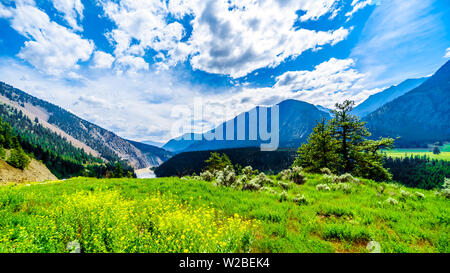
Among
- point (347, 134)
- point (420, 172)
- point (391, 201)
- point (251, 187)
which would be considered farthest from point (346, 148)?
point (420, 172)

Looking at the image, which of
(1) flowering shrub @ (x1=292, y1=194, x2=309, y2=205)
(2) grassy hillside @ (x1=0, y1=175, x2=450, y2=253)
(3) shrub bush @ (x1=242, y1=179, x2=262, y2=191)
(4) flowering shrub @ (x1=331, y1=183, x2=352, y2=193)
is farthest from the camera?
(3) shrub bush @ (x1=242, y1=179, x2=262, y2=191)

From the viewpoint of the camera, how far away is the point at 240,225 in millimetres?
5773

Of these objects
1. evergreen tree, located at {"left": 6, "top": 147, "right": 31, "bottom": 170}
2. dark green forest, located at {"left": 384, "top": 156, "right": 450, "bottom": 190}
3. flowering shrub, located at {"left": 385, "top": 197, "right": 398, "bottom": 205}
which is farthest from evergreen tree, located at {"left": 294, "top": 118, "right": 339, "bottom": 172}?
dark green forest, located at {"left": 384, "top": 156, "right": 450, "bottom": 190}

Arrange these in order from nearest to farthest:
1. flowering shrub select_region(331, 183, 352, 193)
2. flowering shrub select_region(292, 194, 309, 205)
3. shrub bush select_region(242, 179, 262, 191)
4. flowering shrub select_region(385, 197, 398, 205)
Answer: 1. flowering shrub select_region(385, 197, 398, 205)
2. flowering shrub select_region(292, 194, 309, 205)
3. flowering shrub select_region(331, 183, 352, 193)
4. shrub bush select_region(242, 179, 262, 191)

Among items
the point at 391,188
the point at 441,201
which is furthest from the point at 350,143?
the point at 441,201

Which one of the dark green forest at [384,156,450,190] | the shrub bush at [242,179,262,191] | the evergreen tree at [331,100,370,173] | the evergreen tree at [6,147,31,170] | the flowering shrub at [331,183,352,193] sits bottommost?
the dark green forest at [384,156,450,190]

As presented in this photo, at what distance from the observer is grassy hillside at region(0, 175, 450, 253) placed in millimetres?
4473

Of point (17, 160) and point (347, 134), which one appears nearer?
point (347, 134)

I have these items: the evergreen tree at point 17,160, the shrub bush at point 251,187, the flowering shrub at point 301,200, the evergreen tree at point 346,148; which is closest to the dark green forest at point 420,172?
the evergreen tree at point 346,148

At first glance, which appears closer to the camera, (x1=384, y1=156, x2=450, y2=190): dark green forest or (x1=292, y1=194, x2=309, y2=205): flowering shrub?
(x1=292, y1=194, x2=309, y2=205): flowering shrub

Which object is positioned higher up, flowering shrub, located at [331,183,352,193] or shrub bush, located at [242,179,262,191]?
flowering shrub, located at [331,183,352,193]

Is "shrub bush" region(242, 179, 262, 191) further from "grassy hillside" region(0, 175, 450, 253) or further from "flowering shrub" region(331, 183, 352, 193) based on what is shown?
"flowering shrub" region(331, 183, 352, 193)

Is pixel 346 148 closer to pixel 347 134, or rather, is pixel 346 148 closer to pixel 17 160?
pixel 347 134

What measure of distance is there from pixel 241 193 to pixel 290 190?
3100 mm
